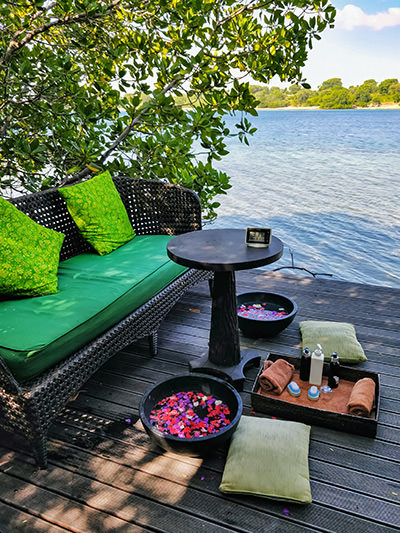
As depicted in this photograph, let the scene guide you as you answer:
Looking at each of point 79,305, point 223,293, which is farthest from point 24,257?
point 223,293

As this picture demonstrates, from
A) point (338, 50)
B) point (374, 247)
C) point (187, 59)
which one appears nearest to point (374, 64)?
point (338, 50)

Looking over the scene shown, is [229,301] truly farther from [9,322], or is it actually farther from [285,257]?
[285,257]

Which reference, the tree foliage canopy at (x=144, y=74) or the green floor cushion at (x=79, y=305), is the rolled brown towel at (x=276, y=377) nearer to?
the green floor cushion at (x=79, y=305)

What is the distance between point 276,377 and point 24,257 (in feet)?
4.99

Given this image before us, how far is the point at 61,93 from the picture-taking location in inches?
124

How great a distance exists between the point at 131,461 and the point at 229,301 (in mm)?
965

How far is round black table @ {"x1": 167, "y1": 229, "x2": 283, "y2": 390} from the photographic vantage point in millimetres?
2127

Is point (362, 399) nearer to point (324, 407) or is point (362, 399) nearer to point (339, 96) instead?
point (324, 407)

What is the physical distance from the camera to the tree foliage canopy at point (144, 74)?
2758 mm

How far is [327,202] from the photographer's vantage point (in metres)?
12.3

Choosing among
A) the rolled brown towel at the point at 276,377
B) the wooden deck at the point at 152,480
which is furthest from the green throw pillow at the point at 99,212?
the rolled brown towel at the point at 276,377

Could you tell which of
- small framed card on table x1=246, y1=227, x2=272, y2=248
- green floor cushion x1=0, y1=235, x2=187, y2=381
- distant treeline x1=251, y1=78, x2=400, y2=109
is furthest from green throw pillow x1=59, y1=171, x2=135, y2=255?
distant treeline x1=251, y1=78, x2=400, y2=109

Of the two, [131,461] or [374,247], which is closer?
[131,461]

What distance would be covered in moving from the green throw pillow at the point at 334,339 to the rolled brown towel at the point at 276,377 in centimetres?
38
